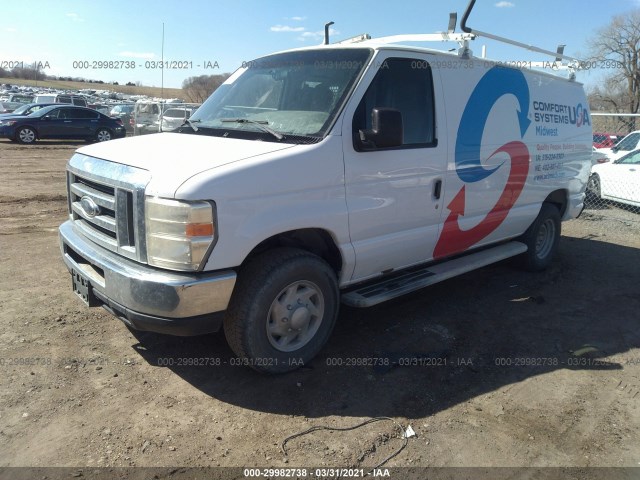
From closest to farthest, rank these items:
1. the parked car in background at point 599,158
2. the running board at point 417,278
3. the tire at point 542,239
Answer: the running board at point 417,278 → the tire at point 542,239 → the parked car in background at point 599,158

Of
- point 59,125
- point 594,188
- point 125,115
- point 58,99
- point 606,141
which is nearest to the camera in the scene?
point 594,188

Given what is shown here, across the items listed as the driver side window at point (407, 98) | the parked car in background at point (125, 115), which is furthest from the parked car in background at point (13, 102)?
the driver side window at point (407, 98)

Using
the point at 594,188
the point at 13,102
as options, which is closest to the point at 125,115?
the point at 13,102

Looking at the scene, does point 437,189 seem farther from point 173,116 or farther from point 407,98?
point 173,116

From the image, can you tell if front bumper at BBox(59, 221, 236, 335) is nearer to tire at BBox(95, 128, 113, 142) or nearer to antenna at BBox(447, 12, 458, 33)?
antenna at BBox(447, 12, 458, 33)

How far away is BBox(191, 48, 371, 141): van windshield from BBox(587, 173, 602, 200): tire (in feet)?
33.4

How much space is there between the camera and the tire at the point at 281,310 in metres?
3.41

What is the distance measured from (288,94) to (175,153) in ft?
3.86

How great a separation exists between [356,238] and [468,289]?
2.44m

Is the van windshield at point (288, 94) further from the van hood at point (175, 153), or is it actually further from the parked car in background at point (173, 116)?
the parked car in background at point (173, 116)

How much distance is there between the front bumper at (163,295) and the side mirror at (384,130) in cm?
140

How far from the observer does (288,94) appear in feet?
13.8

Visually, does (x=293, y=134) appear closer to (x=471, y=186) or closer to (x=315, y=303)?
(x=315, y=303)

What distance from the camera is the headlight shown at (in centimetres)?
301
